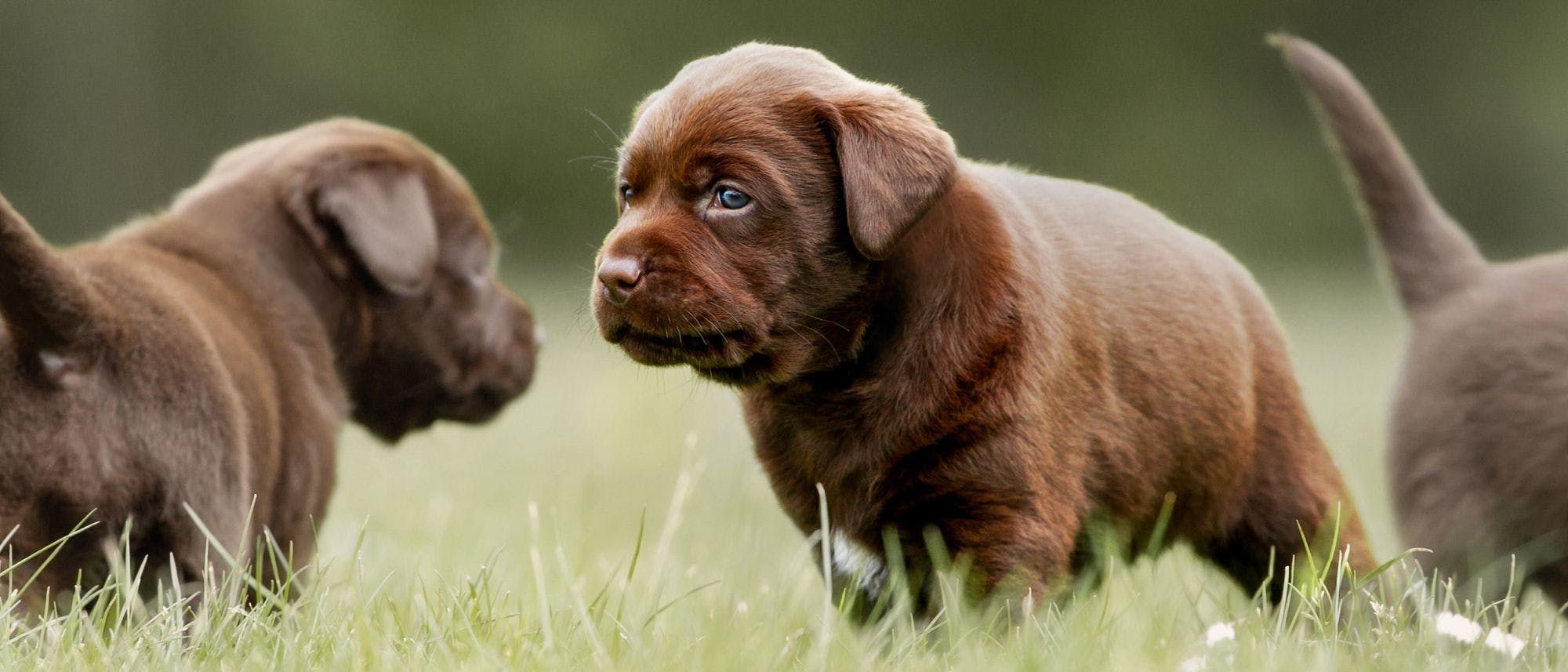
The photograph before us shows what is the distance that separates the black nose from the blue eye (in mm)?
161

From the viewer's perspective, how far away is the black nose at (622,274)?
7.80 ft

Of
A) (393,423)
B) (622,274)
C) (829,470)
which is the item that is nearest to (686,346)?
(622,274)

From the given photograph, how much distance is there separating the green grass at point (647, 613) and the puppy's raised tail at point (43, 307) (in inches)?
16.5

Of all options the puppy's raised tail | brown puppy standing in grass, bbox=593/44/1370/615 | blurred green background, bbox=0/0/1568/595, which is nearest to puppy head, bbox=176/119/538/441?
the puppy's raised tail

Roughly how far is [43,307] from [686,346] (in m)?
1.08

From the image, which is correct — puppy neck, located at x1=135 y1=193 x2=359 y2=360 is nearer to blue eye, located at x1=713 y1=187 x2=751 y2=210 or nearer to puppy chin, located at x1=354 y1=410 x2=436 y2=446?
puppy chin, located at x1=354 y1=410 x2=436 y2=446

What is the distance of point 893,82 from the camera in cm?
1612

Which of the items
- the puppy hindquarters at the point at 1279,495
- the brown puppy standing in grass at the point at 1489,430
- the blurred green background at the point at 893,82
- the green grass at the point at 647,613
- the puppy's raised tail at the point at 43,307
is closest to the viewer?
the green grass at the point at 647,613

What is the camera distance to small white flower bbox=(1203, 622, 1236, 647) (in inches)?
87.0

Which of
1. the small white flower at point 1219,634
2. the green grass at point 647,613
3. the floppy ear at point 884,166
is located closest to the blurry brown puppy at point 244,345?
the green grass at point 647,613

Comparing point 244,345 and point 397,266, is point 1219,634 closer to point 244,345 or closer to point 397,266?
point 244,345

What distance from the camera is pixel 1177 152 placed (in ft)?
56.8

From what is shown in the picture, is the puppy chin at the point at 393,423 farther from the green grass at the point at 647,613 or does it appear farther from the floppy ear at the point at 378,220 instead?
the floppy ear at the point at 378,220

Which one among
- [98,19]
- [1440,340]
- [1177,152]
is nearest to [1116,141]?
[1177,152]
